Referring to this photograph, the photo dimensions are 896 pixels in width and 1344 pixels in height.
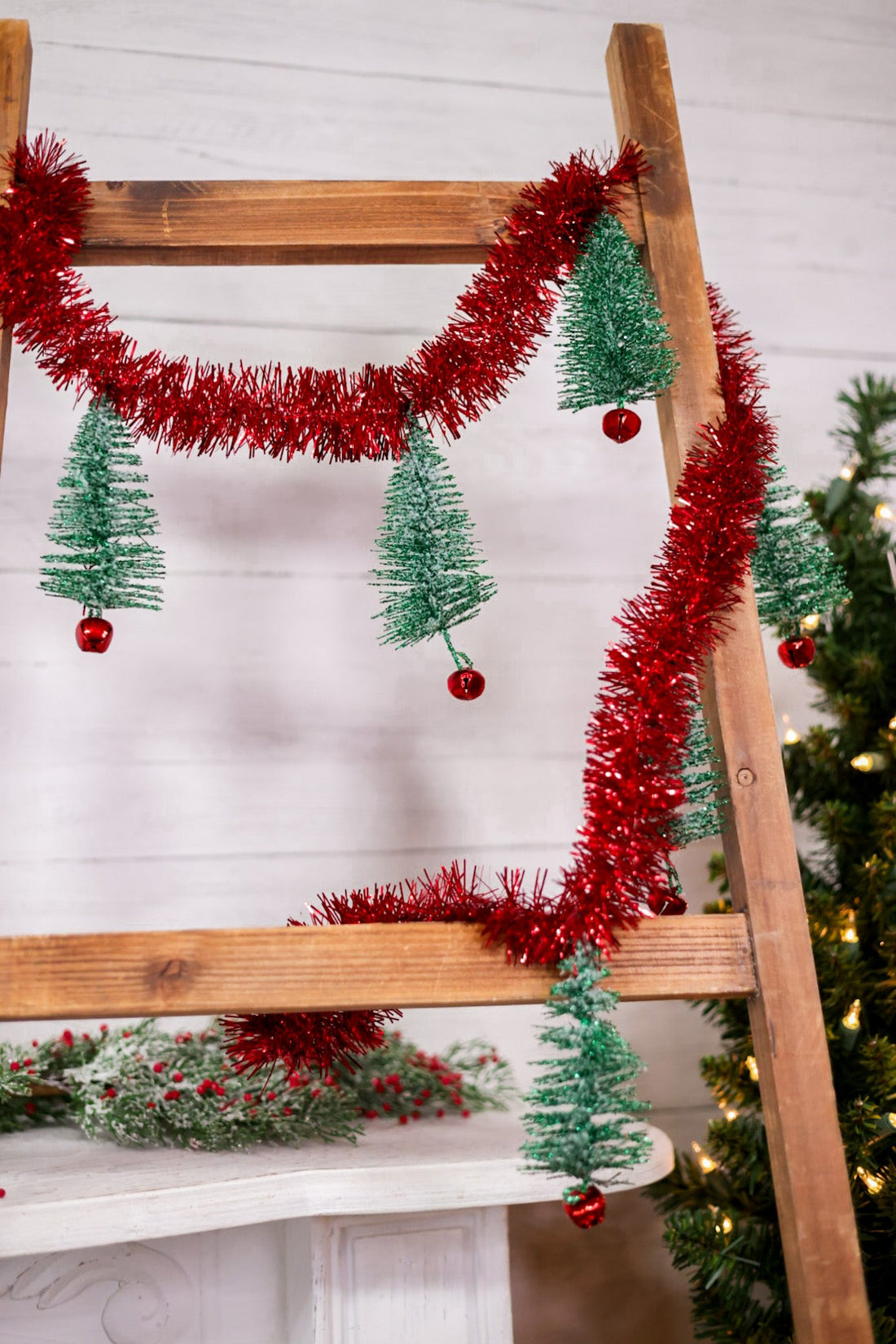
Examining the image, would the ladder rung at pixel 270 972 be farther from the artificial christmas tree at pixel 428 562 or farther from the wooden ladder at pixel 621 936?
the artificial christmas tree at pixel 428 562

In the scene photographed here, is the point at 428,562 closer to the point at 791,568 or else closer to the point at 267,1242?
the point at 791,568

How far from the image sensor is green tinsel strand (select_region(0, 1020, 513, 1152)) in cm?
93

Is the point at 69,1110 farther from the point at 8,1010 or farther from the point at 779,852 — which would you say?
the point at 779,852

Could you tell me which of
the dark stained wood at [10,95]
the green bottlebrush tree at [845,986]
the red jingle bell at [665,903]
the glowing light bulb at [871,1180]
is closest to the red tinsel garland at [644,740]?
the red jingle bell at [665,903]

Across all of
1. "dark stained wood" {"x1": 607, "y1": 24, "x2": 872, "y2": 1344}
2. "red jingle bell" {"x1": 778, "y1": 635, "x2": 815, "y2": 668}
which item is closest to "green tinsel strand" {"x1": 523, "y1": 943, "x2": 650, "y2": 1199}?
"dark stained wood" {"x1": 607, "y1": 24, "x2": 872, "y2": 1344}

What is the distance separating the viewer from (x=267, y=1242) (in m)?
0.90

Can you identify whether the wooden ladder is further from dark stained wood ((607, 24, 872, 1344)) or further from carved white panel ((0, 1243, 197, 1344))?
carved white panel ((0, 1243, 197, 1344))

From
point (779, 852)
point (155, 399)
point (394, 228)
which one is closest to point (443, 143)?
point (394, 228)

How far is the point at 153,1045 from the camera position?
1.03 m

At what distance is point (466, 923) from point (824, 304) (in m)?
1.17

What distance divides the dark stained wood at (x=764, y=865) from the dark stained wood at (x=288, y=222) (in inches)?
2.7

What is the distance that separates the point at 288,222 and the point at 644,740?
0.52m

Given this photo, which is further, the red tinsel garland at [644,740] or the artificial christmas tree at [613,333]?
the artificial christmas tree at [613,333]

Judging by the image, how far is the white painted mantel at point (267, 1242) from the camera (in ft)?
2.56
